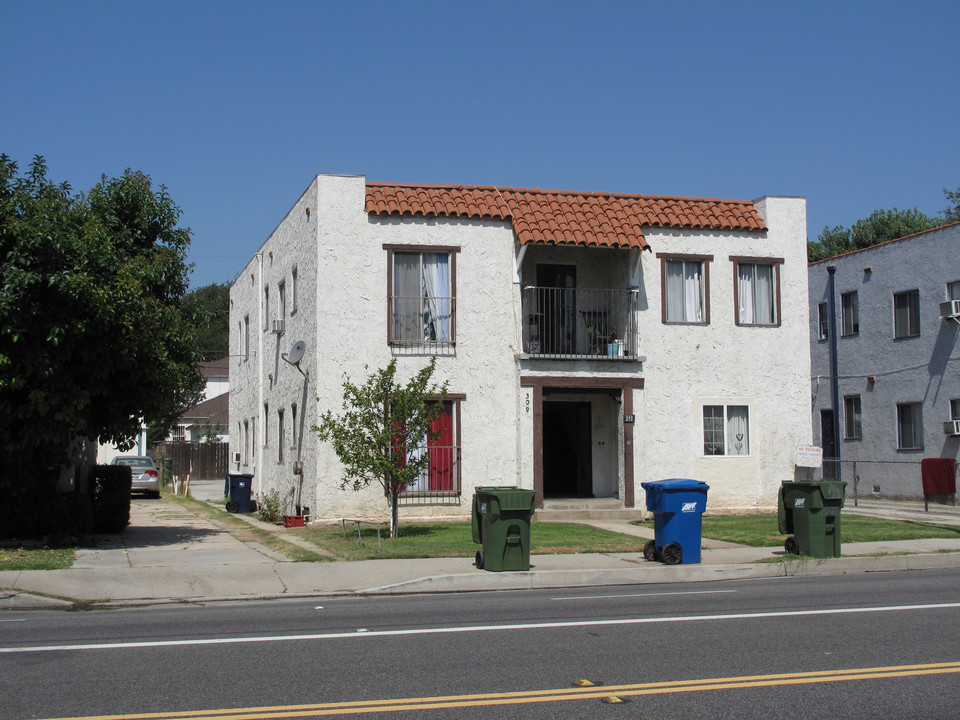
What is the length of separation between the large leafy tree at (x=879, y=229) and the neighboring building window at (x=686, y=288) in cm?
3187

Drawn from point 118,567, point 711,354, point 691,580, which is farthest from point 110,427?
point 711,354

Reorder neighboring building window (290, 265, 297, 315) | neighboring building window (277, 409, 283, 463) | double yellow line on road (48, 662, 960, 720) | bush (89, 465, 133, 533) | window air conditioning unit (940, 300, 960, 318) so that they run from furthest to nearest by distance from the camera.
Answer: window air conditioning unit (940, 300, 960, 318)
neighboring building window (277, 409, 283, 463)
neighboring building window (290, 265, 297, 315)
bush (89, 465, 133, 533)
double yellow line on road (48, 662, 960, 720)

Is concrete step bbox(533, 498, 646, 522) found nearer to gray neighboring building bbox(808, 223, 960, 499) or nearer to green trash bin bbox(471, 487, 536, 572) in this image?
green trash bin bbox(471, 487, 536, 572)

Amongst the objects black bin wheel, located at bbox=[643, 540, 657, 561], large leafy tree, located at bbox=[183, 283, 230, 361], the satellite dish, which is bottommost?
black bin wheel, located at bbox=[643, 540, 657, 561]

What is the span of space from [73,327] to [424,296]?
837cm

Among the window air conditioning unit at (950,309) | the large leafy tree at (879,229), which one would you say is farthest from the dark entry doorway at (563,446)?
the large leafy tree at (879,229)

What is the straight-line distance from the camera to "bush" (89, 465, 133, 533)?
18.4 meters

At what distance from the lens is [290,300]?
78.7ft

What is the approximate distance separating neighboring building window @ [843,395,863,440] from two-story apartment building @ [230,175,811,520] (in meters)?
8.67

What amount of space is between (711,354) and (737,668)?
15896mm

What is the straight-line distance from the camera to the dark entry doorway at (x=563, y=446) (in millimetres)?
23656

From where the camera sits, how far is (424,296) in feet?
70.2

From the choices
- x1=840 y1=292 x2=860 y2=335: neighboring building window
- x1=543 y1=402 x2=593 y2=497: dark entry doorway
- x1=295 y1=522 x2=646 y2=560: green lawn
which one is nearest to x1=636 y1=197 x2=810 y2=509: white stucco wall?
x1=543 y1=402 x2=593 y2=497: dark entry doorway

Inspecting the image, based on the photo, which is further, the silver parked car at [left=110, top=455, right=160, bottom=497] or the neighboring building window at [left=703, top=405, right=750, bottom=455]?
the silver parked car at [left=110, top=455, right=160, bottom=497]
